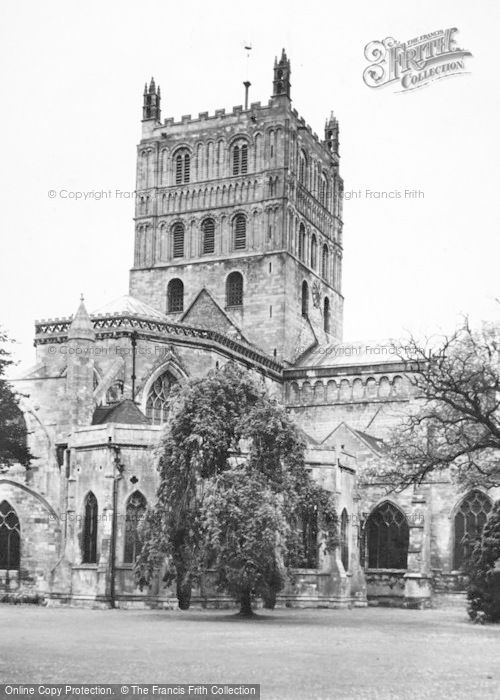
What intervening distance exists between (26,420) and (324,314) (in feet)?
93.9

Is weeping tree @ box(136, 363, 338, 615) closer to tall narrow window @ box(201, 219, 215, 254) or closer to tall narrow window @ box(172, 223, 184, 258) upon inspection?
tall narrow window @ box(201, 219, 215, 254)

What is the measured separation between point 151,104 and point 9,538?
36282mm

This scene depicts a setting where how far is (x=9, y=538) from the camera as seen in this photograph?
46.4m

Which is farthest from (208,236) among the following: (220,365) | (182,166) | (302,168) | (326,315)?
(220,365)

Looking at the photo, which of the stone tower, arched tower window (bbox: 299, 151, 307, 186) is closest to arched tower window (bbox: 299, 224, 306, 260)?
the stone tower

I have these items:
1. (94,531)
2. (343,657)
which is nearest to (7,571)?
(94,531)

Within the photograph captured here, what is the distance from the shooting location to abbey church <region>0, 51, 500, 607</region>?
43281 millimetres

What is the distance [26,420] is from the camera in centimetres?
4869

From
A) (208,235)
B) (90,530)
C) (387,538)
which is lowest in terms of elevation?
(387,538)

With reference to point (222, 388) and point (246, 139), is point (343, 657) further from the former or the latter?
point (246, 139)

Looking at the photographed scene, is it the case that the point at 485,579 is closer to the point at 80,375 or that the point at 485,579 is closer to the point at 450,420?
the point at 450,420

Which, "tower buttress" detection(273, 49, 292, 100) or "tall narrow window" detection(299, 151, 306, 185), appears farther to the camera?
"tall narrow window" detection(299, 151, 306, 185)

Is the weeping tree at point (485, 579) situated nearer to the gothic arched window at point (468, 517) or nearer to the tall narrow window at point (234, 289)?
the gothic arched window at point (468, 517)

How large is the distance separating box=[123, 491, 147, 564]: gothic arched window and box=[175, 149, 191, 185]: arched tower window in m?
32.3
